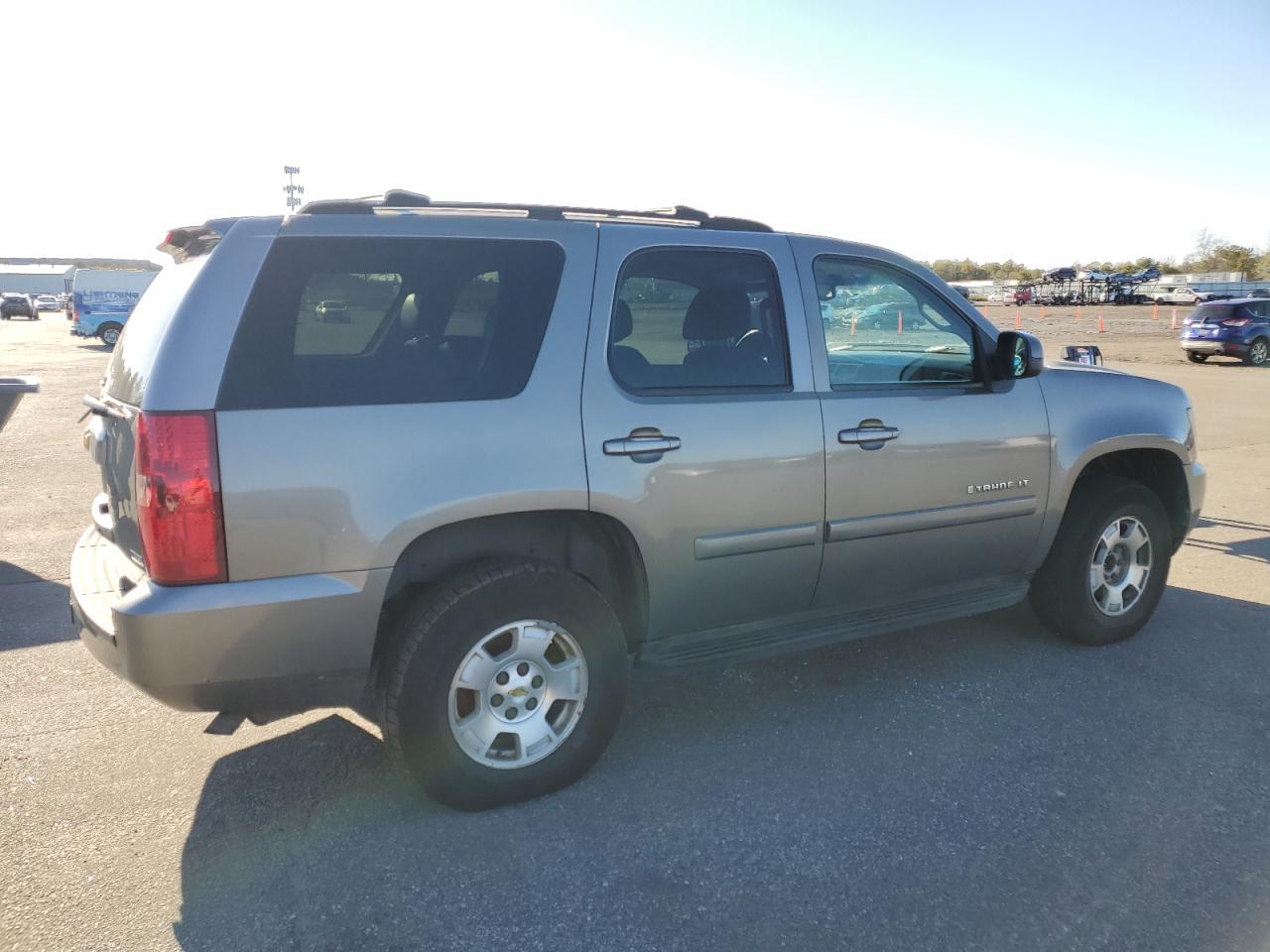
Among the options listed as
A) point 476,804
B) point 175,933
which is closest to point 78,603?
point 175,933

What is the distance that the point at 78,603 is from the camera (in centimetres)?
317

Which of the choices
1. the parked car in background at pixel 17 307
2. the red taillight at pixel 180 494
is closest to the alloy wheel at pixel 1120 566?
the red taillight at pixel 180 494

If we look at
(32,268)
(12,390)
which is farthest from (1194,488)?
(32,268)

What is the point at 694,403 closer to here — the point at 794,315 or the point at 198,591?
the point at 794,315

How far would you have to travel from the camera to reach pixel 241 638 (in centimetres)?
285

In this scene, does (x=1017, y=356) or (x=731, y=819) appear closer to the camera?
(x=731, y=819)

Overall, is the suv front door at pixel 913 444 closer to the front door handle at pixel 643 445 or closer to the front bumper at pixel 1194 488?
the front door handle at pixel 643 445

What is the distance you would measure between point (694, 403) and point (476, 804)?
61.4 inches

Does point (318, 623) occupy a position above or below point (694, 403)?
below

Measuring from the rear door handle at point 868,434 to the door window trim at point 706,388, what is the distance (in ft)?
0.92

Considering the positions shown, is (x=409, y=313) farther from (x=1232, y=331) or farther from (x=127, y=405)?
(x=1232, y=331)

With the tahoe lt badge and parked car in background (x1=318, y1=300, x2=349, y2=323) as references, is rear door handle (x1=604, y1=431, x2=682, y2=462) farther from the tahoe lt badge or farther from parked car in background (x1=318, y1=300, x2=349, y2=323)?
the tahoe lt badge

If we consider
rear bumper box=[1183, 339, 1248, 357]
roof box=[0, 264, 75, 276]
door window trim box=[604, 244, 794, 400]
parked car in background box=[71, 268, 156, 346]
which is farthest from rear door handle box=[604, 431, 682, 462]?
roof box=[0, 264, 75, 276]

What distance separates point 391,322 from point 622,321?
81 centimetres
